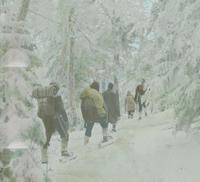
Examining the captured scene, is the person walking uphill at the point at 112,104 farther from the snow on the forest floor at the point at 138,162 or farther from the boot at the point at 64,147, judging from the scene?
the boot at the point at 64,147

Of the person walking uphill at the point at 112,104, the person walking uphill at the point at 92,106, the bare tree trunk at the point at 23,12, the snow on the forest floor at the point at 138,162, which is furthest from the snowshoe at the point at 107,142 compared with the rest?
the bare tree trunk at the point at 23,12

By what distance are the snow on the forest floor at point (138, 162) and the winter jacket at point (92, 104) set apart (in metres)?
0.84

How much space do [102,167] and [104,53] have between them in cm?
2372

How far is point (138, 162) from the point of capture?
1443 centimetres

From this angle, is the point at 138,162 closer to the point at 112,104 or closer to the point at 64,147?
the point at 64,147

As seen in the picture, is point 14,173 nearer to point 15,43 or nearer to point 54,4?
point 15,43

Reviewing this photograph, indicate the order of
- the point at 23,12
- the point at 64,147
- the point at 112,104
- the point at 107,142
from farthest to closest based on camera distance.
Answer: the point at 112,104, the point at 107,142, the point at 64,147, the point at 23,12

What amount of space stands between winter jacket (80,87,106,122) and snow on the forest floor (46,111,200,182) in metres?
0.84

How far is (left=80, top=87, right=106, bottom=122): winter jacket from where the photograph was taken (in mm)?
17031

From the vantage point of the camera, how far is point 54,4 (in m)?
28.0

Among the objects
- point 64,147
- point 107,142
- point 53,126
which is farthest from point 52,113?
point 107,142

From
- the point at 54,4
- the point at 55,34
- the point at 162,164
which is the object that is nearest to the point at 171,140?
the point at 162,164

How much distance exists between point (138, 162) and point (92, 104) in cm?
322

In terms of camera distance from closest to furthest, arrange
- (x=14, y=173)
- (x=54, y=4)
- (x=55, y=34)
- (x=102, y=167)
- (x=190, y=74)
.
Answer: (x=14, y=173), (x=190, y=74), (x=102, y=167), (x=54, y=4), (x=55, y=34)
